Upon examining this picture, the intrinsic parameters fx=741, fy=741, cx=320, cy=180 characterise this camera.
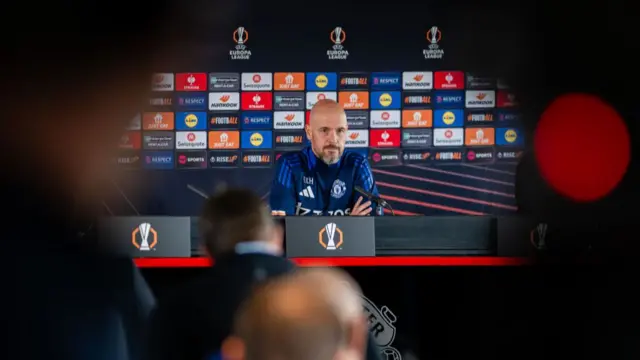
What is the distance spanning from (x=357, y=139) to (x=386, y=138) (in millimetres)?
168

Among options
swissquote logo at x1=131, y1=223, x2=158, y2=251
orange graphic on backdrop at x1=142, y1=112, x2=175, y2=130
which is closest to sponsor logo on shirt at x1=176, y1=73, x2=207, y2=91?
orange graphic on backdrop at x1=142, y1=112, x2=175, y2=130

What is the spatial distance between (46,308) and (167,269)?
1.27 metres

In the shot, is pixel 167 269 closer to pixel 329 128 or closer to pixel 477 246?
pixel 329 128

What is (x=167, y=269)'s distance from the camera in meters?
3.44

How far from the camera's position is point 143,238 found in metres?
3.39

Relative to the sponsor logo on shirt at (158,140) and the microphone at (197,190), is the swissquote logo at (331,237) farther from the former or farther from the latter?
the sponsor logo on shirt at (158,140)

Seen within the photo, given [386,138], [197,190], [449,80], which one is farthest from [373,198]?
[197,190]

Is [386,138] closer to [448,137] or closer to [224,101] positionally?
[448,137]

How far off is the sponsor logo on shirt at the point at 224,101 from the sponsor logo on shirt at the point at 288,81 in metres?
0.24

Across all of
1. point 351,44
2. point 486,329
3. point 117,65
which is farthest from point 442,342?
point 117,65

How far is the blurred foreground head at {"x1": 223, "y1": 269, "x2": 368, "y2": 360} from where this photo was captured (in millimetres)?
1189

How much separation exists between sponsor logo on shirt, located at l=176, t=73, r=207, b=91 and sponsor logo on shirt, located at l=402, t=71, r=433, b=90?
115 cm

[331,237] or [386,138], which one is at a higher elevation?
[386,138]

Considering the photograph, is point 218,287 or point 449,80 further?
point 449,80
